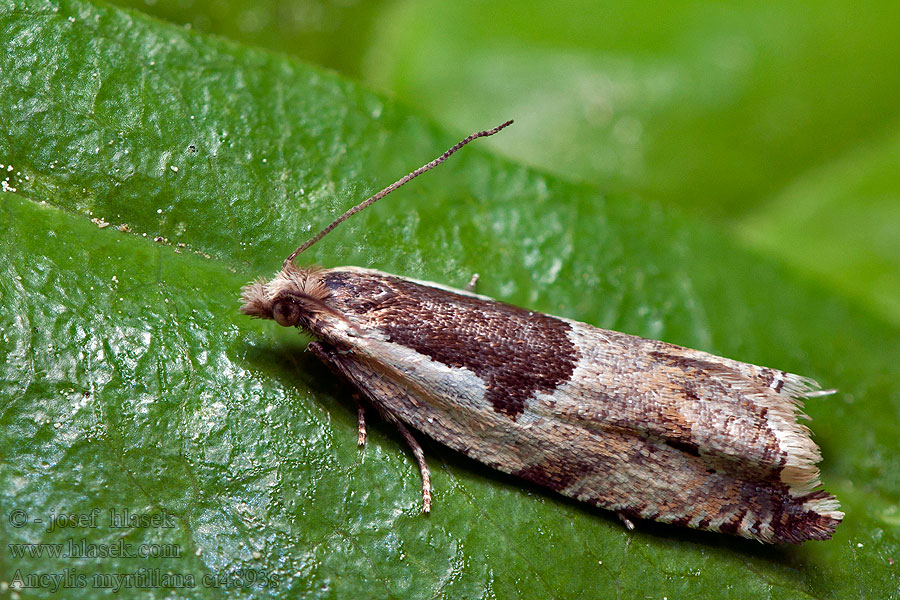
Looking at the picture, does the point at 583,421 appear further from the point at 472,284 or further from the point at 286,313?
the point at 286,313

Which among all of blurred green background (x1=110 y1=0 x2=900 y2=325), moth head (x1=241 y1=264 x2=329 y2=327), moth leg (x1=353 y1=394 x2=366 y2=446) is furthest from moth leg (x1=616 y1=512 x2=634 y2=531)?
blurred green background (x1=110 y1=0 x2=900 y2=325)

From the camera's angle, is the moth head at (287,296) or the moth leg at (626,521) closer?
the moth head at (287,296)

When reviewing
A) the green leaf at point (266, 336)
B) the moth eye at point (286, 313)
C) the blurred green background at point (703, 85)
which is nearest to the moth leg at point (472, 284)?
the green leaf at point (266, 336)

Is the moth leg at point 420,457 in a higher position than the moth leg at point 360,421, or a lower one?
lower

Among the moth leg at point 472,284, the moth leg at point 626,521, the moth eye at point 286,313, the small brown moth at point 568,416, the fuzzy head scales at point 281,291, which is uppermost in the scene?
the fuzzy head scales at point 281,291

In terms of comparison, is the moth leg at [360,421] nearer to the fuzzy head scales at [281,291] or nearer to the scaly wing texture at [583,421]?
the scaly wing texture at [583,421]

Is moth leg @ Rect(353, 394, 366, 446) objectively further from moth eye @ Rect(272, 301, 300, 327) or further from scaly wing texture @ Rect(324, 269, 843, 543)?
moth eye @ Rect(272, 301, 300, 327)
